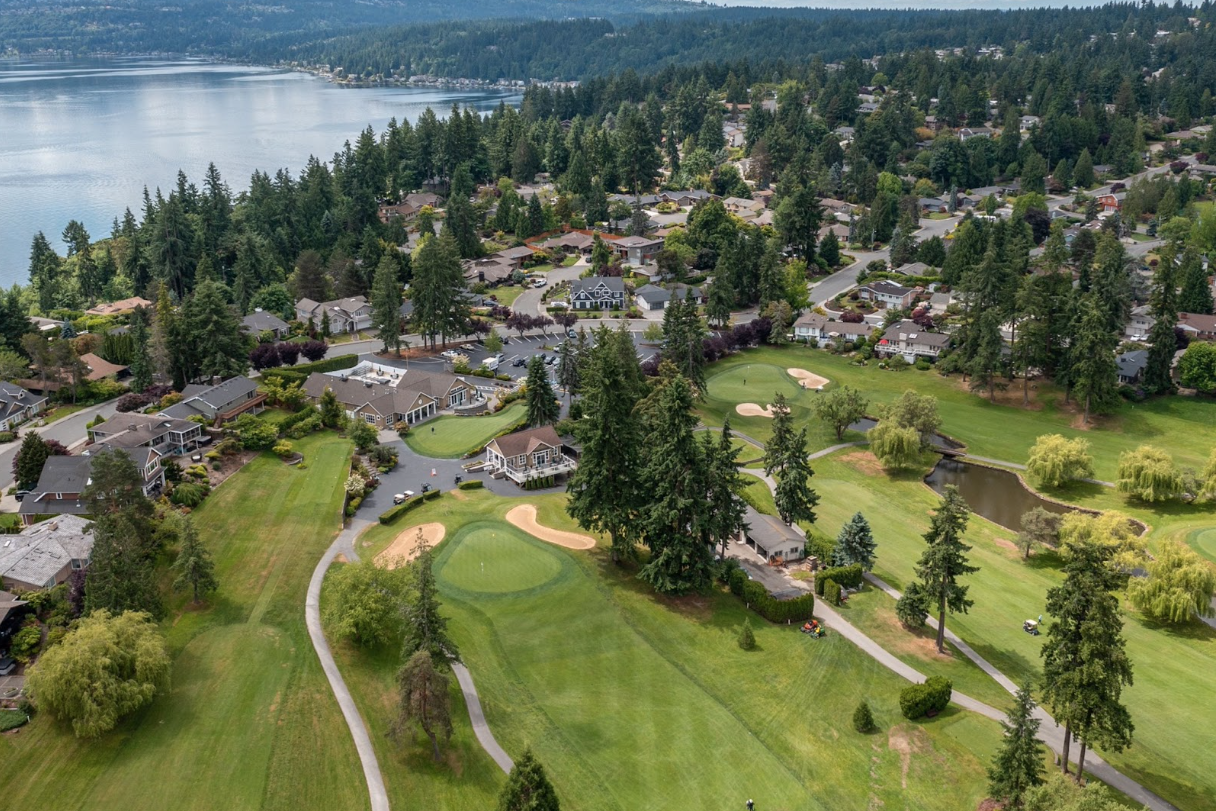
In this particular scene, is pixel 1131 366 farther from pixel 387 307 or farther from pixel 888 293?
pixel 387 307

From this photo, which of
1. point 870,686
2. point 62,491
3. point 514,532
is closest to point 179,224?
point 62,491

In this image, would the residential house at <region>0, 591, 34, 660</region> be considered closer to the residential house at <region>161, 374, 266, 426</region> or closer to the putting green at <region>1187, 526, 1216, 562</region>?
the residential house at <region>161, 374, 266, 426</region>

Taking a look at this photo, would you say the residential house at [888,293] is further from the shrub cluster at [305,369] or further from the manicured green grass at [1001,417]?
the shrub cluster at [305,369]

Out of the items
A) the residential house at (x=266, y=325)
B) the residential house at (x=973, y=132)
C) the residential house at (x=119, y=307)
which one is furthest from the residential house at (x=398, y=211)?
the residential house at (x=973, y=132)

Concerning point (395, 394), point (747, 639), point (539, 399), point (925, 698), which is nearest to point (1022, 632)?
point (925, 698)

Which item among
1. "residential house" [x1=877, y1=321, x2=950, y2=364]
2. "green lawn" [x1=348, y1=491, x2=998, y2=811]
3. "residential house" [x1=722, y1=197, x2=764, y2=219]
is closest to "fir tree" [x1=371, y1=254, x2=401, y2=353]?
"green lawn" [x1=348, y1=491, x2=998, y2=811]

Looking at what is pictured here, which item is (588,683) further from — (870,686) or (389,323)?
(389,323)
